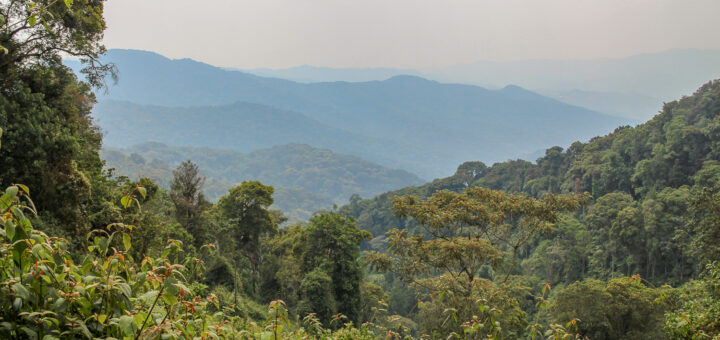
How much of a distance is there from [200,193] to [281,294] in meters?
6.02

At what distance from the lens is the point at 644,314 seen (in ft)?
45.1

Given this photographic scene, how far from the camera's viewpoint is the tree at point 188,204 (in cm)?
1480

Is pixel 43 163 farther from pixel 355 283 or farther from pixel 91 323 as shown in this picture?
pixel 355 283

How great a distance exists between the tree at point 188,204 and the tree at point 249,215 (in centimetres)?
209

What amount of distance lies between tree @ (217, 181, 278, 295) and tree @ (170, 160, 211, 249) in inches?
82.2

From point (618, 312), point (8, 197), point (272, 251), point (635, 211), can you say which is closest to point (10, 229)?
point (8, 197)

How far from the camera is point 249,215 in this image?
58.9 ft

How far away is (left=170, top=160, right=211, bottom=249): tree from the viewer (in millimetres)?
14799

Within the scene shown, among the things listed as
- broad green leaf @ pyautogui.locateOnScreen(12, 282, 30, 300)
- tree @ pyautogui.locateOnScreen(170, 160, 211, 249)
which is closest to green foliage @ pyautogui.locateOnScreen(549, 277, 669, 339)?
tree @ pyautogui.locateOnScreen(170, 160, 211, 249)

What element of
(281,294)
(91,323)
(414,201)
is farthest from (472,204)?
(281,294)

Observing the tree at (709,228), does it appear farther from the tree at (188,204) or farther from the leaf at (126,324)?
the tree at (188,204)

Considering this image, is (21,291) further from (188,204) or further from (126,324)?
(188,204)

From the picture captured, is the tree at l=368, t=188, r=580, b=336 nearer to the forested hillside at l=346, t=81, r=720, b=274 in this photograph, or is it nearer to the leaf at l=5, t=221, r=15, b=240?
the forested hillside at l=346, t=81, r=720, b=274

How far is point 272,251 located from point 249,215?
13.5 feet
